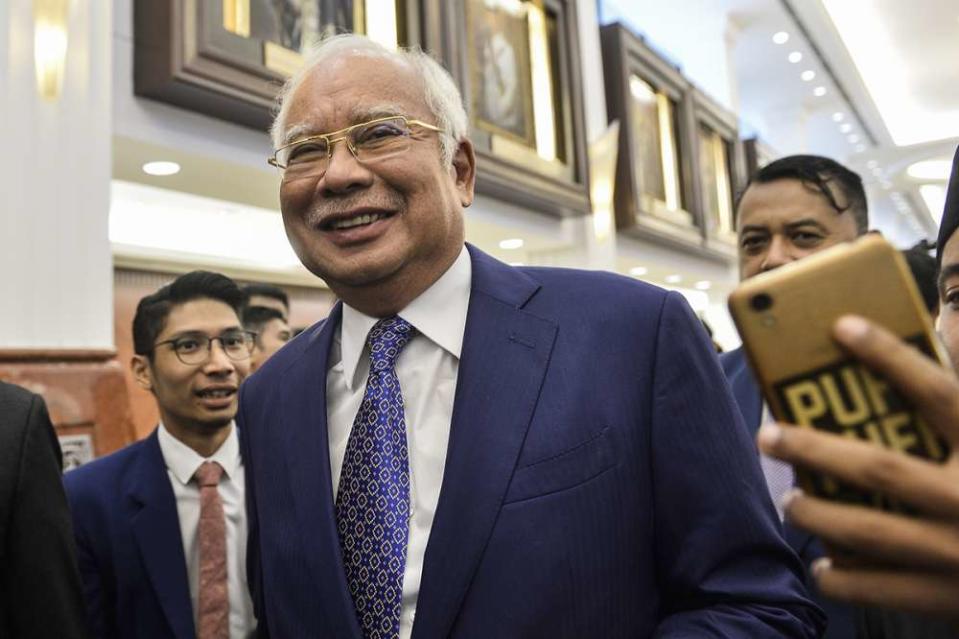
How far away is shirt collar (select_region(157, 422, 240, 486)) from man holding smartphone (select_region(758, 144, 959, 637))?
210 centimetres

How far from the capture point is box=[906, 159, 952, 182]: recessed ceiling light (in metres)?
15.7

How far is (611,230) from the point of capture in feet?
29.5

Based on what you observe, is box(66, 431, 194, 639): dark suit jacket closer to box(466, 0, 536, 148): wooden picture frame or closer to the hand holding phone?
the hand holding phone

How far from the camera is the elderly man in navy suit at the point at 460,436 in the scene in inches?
47.1

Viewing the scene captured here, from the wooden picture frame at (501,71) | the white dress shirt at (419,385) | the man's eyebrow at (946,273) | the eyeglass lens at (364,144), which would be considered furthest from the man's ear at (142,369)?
the wooden picture frame at (501,71)

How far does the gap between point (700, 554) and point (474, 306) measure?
0.56 metres

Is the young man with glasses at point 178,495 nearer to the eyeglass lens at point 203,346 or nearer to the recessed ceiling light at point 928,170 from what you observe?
the eyeglass lens at point 203,346

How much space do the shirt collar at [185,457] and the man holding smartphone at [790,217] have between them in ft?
4.90

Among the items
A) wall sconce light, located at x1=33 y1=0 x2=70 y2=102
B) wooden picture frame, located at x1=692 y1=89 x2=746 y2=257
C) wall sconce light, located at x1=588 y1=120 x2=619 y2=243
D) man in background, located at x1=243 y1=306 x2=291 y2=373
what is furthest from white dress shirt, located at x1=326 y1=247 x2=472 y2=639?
wooden picture frame, located at x1=692 y1=89 x2=746 y2=257

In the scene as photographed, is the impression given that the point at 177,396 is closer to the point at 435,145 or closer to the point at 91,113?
the point at 435,145

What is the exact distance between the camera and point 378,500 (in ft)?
4.36

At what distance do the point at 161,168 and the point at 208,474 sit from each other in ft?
10.7

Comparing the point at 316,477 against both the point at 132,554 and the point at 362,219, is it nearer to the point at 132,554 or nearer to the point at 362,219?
the point at 362,219

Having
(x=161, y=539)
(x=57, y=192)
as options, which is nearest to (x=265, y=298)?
(x=57, y=192)
